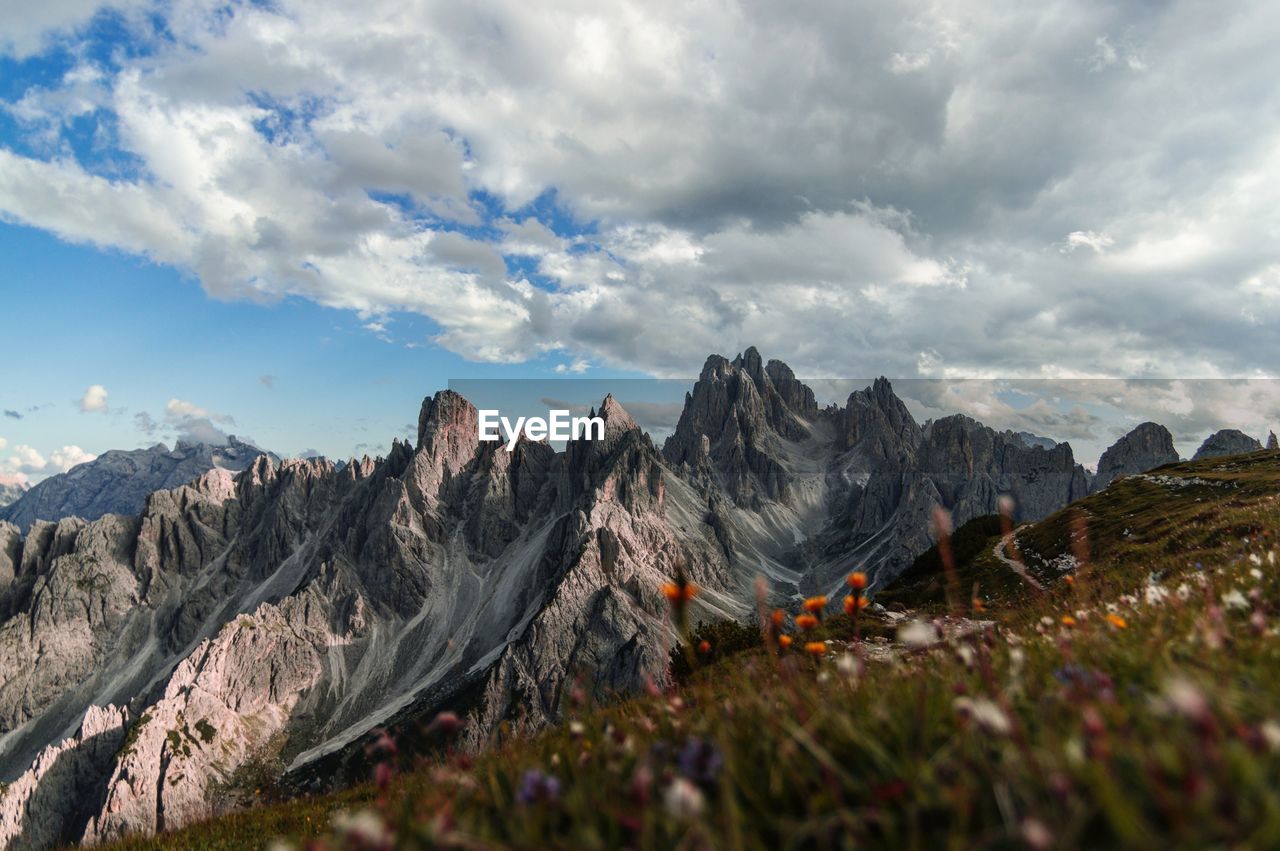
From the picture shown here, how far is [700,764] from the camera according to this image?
3.63 m

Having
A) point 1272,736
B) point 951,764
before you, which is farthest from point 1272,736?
point 951,764

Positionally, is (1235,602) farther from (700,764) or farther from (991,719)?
(700,764)

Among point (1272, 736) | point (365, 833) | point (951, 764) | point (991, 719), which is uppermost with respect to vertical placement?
point (1272, 736)

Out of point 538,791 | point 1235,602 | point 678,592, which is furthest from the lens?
point 1235,602

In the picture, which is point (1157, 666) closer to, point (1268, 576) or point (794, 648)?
point (1268, 576)

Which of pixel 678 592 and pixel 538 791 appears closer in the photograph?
pixel 538 791

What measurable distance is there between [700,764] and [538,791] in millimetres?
960

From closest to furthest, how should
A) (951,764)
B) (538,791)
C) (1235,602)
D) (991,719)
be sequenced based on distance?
(991,719) < (951,764) < (538,791) < (1235,602)

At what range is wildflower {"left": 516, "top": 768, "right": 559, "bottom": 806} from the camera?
3262mm

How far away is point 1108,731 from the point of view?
3.05m

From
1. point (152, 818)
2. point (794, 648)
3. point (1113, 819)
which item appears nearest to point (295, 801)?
point (794, 648)

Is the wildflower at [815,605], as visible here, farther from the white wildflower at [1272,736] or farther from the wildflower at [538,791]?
the white wildflower at [1272,736]

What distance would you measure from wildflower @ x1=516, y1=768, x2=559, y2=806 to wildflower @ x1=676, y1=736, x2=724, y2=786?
0.75 metres

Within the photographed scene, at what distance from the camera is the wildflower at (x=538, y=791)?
128 inches
